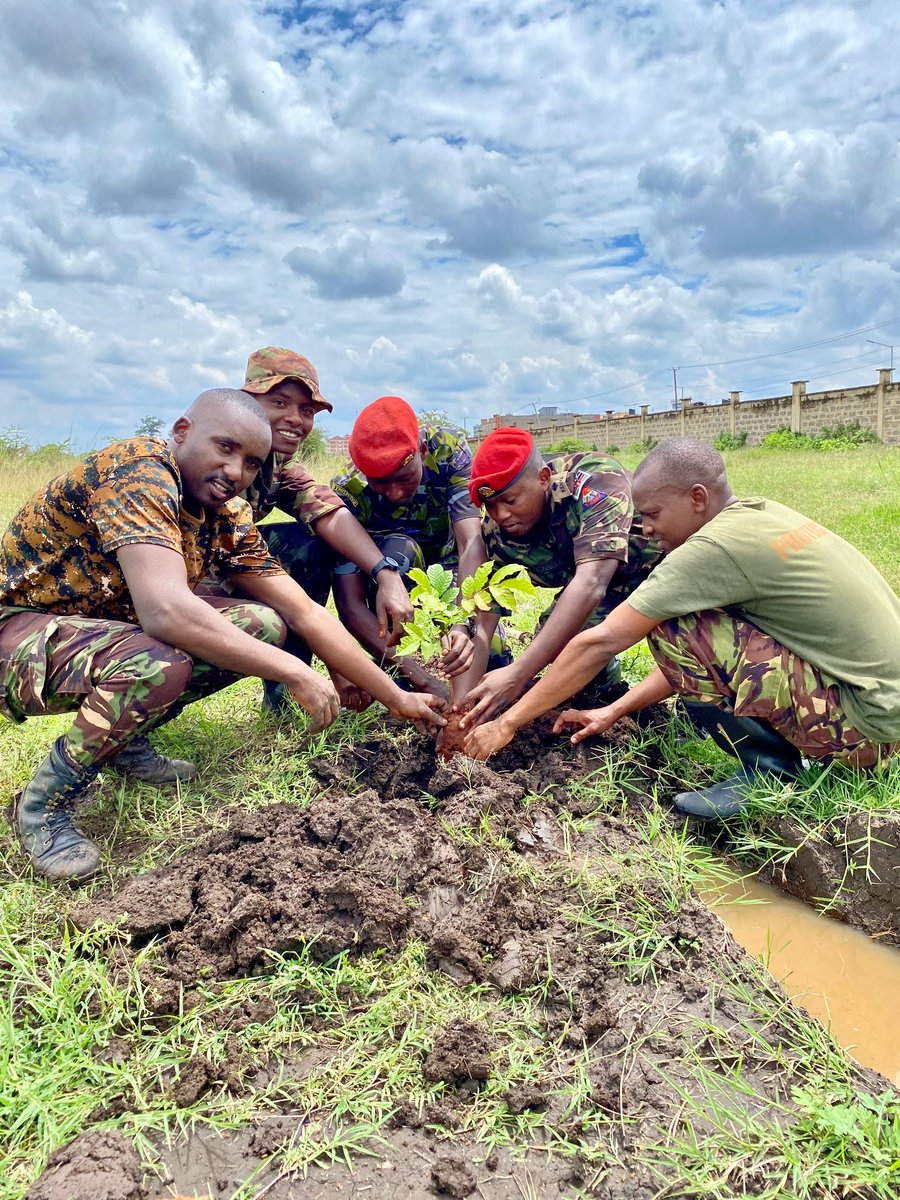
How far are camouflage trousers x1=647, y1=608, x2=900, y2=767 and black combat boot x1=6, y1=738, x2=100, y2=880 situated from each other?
2227 millimetres

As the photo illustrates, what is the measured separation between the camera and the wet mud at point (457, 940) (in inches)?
72.7

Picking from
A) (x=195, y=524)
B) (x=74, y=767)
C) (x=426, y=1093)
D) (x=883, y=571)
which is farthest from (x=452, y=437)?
(x=883, y=571)

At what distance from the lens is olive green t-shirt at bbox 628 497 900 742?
9.29ft

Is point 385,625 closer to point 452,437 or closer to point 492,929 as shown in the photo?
point 452,437

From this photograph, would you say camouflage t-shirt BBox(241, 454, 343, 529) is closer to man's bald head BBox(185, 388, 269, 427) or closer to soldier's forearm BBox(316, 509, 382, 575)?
soldier's forearm BBox(316, 509, 382, 575)

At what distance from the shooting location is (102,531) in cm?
283

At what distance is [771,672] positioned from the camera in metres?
2.91

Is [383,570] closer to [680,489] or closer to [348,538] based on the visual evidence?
[348,538]

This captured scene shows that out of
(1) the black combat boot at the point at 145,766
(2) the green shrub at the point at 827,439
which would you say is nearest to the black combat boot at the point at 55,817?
(1) the black combat boot at the point at 145,766

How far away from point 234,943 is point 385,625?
1.87 m

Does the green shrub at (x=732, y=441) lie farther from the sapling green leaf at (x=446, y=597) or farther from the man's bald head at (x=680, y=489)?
the sapling green leaf at (x=446, y=597)

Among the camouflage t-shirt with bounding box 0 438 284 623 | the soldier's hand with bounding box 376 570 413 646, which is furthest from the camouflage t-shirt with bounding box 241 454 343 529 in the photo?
the camouflage t-shirt with bounding box 0 438 284 623

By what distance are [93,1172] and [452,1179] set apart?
78 cm

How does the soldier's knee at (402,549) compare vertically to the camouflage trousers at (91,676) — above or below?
above
